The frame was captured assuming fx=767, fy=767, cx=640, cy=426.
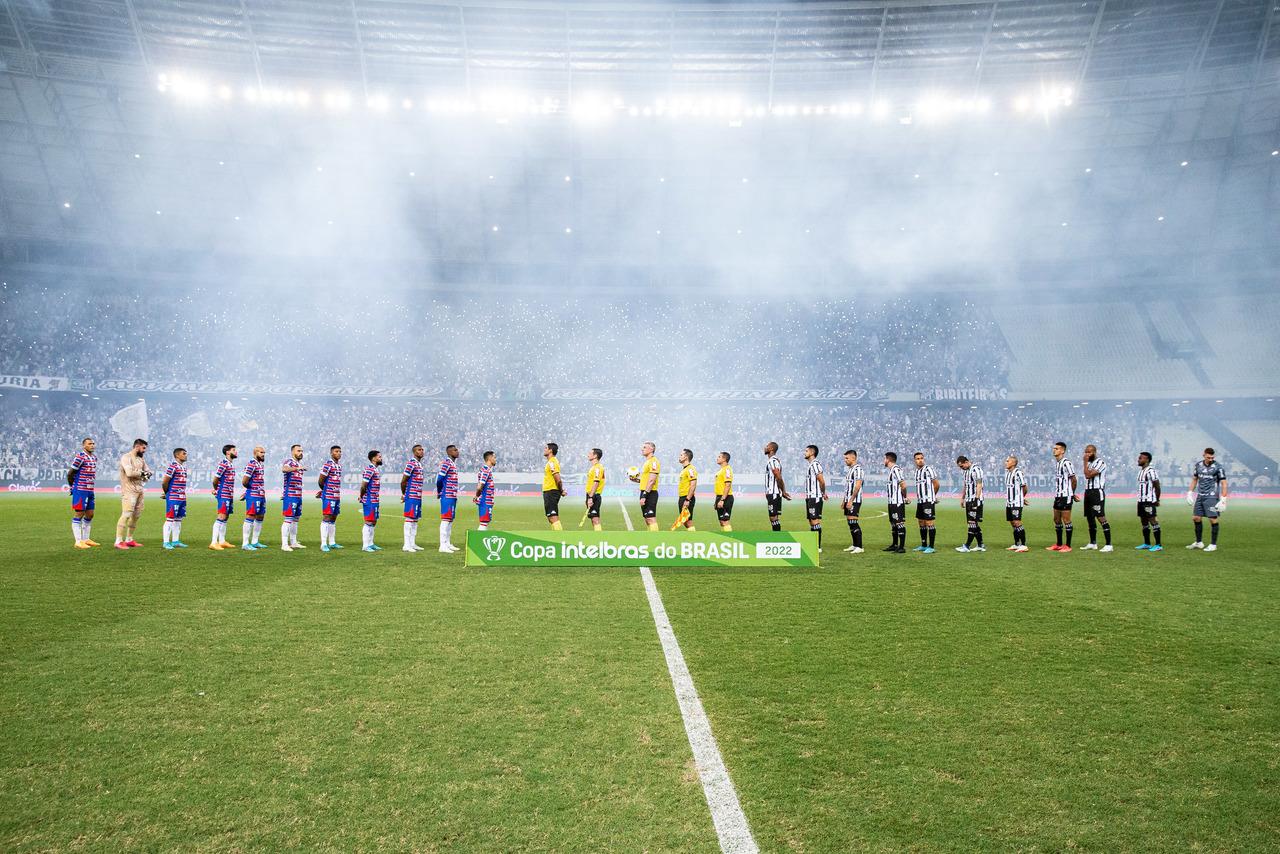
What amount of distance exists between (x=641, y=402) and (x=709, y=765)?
138ft

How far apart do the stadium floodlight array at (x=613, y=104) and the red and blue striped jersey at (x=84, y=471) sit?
3234 cm

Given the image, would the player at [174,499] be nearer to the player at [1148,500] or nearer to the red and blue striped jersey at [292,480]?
the red and blue striped jersey at [292,480]

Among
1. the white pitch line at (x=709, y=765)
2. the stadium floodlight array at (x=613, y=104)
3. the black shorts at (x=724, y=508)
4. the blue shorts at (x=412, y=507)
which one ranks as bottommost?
the white pitch line at (x=709, y=765)

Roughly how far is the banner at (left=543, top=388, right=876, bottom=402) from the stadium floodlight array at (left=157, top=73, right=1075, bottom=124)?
15.0 m

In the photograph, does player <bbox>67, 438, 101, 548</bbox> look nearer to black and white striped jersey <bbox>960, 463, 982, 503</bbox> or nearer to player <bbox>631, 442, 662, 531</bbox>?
player <bbox>631, 442, 662, 531</bbox>

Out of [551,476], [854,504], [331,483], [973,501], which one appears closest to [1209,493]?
[973,501]

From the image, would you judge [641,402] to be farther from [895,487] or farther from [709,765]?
[709,765]

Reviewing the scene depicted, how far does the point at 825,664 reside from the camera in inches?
230

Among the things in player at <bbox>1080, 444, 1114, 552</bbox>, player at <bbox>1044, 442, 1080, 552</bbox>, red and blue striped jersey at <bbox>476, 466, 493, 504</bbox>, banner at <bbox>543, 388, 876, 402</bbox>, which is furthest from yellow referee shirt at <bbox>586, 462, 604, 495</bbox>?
banner at <bbox>543, 388, 876, 402</bbox>

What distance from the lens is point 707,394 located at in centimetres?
4409

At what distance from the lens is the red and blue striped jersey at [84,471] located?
1308 cm

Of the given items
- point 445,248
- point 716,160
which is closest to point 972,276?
point 716,160

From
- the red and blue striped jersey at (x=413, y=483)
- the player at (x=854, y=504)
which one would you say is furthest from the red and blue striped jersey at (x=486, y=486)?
the player at (x=854, y=504)

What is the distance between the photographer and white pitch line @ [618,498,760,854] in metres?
3.12
